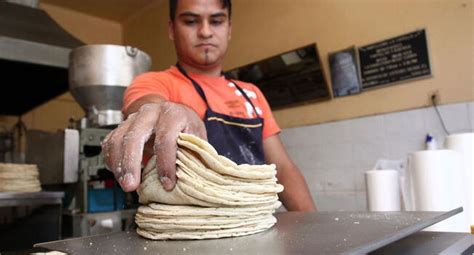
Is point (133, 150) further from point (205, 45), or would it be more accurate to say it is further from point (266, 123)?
point (266, 123)

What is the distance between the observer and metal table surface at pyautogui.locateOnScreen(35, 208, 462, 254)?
59 cm

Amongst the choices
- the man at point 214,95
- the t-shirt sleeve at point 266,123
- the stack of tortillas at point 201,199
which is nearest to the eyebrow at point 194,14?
the man at point 214,95

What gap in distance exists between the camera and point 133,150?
67 cm

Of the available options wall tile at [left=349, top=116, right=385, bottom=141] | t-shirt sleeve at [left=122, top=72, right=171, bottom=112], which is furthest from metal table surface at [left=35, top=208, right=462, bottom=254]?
wall tile at [left=349, top=116, right=385, bottom=141]

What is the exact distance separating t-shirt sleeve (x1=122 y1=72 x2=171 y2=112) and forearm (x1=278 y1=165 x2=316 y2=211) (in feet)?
2.01

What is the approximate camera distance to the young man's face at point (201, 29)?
1315mm

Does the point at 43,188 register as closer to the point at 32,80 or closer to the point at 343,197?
the point at 32,80

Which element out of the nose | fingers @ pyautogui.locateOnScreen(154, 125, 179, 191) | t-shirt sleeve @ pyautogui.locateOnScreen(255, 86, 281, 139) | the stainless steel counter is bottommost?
the stainless steel counter

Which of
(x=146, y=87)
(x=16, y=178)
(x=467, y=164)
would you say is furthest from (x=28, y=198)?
(x=467, y=164)

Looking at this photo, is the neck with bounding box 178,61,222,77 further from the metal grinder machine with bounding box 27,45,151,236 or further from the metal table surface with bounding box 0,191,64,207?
the metal table surface with bounding box 0,191,64,207

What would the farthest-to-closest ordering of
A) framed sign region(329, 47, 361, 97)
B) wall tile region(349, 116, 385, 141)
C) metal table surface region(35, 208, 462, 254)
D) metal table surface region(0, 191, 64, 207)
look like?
framed sign region(329, 47, 361, 97)
wall tile region(349, 116, 385, 141)
metal table surface region(0, 191, 64, 207)
metal table surface region(35, 208, 462, 254)

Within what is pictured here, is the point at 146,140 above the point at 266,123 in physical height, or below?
below

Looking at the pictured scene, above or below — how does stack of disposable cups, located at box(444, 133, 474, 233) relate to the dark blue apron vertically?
below

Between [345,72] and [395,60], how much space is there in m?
0.34
